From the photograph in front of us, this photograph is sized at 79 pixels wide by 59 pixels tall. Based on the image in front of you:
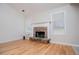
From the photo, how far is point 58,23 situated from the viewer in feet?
7.06

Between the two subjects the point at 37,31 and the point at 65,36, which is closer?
the point at 65,36

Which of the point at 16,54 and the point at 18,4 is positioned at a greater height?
the point at 18,4

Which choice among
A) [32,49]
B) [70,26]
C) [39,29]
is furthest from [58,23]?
[32,49]

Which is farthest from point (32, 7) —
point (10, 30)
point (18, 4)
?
point (10, 30)

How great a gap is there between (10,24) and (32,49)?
2.00 ft

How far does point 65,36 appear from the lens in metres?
2.07

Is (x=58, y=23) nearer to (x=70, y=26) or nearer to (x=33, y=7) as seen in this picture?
(x=70, y=26)

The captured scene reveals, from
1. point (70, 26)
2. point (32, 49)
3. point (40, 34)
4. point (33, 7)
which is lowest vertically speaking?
point (32, 49)

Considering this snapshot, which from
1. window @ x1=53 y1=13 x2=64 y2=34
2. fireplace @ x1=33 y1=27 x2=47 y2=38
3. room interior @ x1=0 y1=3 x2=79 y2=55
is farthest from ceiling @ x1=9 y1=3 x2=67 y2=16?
fireplace @ x1=33 y1=27 x2=47 y2=38

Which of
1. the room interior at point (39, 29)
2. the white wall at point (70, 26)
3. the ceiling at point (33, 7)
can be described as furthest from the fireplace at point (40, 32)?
the ceiling at point (33, 7)

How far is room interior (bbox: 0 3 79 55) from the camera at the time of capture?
6.70 ft

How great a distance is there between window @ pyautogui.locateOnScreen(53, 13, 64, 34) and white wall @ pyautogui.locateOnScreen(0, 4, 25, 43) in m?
0.60

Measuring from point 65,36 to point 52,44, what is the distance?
274 mm

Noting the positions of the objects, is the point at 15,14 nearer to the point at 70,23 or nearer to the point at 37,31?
the point at 37,31
